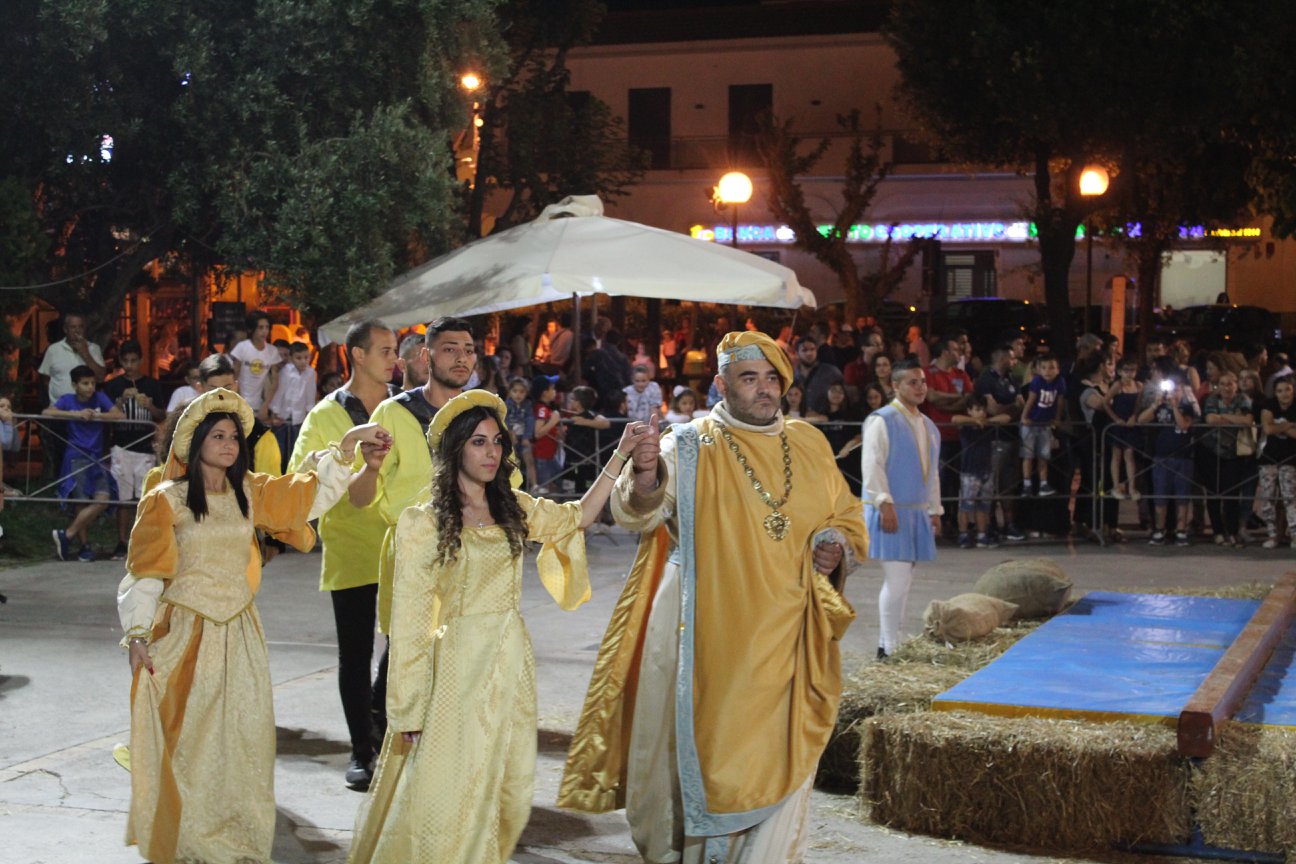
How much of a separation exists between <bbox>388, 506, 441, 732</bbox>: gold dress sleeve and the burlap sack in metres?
3.86

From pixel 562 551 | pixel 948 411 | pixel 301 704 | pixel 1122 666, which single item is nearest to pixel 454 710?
pixel 562 551

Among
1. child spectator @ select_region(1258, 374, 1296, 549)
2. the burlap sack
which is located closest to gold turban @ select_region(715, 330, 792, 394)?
the burlap sack

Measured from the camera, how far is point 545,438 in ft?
50.0

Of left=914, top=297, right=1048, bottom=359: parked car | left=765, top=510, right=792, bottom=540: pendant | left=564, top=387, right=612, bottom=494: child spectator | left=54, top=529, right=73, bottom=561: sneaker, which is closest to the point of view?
left=765, top=510, right=792, bottom=540: pendant

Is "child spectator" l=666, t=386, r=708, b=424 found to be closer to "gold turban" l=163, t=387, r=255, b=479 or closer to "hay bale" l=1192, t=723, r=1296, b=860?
"gold turban" l=163, t=387, r=255, b=479

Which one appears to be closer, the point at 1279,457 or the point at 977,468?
the point at 1279,457

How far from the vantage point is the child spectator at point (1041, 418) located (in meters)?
15.2

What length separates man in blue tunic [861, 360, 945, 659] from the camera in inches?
364

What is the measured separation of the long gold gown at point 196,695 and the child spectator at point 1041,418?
34.5ft

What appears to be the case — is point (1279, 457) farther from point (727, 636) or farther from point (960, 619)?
point (727, 636)

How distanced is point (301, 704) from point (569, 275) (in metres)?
6.80

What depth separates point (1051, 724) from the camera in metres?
6.31

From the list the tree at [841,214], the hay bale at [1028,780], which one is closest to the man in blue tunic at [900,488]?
the hay bale at [1028,780]

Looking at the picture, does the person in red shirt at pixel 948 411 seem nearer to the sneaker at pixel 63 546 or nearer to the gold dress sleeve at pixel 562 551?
the sneaker at pixel 63 546
